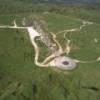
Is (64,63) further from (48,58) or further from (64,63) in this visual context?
(48,58)

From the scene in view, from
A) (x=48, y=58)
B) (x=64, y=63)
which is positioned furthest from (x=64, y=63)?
(x=48, y=58)

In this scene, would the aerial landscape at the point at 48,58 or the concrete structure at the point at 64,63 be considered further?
the concrete structure at the point at 64,63

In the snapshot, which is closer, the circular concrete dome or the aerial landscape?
the aerial landscape

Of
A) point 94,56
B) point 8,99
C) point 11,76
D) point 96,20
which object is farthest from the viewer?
point 96,20

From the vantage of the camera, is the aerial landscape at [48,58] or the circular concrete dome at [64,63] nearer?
the aerial landscape at [48,58]

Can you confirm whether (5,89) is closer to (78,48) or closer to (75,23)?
(78,48)

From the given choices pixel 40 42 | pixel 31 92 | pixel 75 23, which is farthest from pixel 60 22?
pixel 31 92

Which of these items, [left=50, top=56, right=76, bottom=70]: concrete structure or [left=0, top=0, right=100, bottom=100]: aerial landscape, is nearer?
[left=0, top=0, right=100, bottom=100]: aerial landscape
